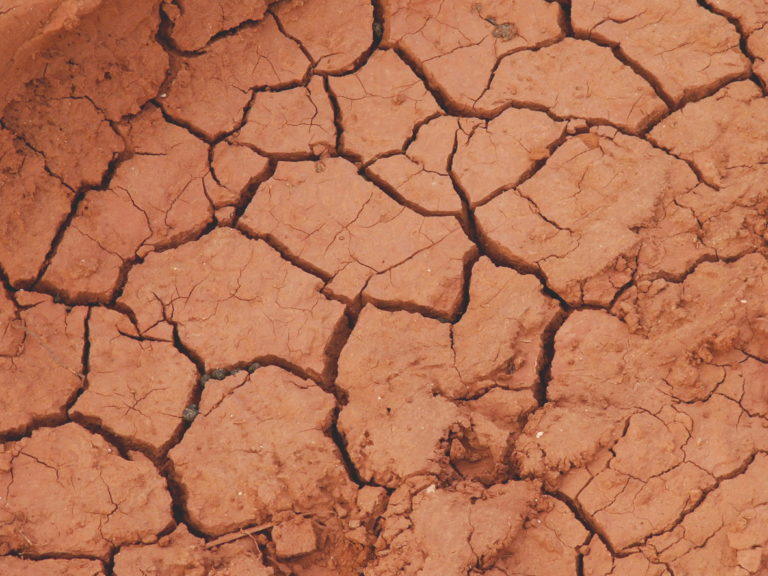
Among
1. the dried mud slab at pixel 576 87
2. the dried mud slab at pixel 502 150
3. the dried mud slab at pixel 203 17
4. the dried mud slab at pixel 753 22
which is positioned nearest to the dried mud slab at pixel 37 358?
the dried mud slab at pixel 203 17

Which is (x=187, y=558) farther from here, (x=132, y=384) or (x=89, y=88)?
(x=89, y=88)

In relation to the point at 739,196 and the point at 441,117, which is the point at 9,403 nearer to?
the point at 441,117

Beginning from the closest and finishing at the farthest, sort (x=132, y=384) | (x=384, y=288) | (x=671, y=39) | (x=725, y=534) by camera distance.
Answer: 1. (x=725, y=534)
2. (x=132, y=384)
3. (x=384, y=288)
4. (x=671, y=39)

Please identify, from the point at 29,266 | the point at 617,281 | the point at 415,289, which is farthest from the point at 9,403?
the point at 617,281

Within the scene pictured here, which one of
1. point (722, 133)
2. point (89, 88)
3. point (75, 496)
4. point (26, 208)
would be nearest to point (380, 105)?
point (89, 88)

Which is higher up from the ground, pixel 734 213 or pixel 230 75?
pixel 230 75

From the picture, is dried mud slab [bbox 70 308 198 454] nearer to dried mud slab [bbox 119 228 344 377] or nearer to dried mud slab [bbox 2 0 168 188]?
dried mud slab [bbox 119 228 344 377]

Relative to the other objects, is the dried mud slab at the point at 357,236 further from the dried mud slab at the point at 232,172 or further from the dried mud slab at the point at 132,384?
the dried mud slab at the point at 132,384
